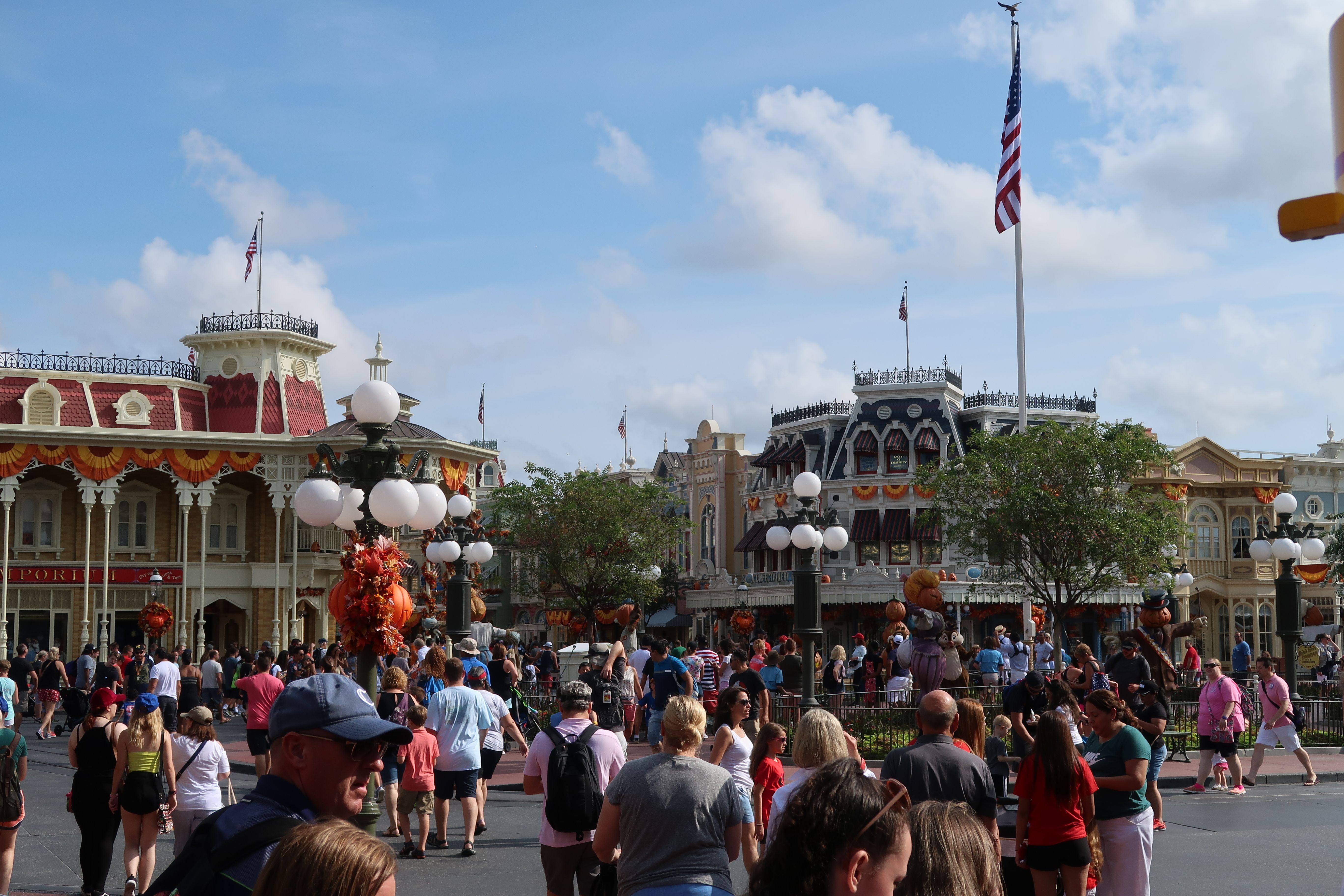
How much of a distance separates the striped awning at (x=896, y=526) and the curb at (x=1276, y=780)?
34973 mm

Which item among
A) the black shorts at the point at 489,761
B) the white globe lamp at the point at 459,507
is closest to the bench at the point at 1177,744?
the black shorts at the point at 489,761

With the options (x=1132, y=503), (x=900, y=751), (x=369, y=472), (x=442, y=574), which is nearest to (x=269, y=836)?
(x=900, y=751)

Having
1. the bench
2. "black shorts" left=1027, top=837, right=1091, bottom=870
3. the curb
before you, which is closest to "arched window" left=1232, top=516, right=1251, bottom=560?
the bench

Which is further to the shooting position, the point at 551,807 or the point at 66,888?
the point at 66,888

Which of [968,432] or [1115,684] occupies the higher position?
[968,432]

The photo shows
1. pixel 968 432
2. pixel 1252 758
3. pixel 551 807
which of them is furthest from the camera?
pixel 968 432

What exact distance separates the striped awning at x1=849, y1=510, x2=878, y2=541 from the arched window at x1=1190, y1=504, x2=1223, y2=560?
43.5 ft

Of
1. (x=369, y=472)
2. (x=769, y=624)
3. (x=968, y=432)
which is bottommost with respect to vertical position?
(x=769, y=624)

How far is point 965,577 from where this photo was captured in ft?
166

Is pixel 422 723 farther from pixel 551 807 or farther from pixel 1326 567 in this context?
pixel 1326 567

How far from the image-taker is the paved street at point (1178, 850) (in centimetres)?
1024

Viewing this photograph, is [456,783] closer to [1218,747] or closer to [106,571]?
[1218,747]

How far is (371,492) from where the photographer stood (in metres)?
11.1

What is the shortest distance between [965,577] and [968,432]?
20.4 ft
